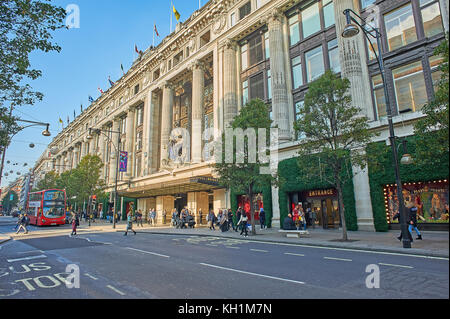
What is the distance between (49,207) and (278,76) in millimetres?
31012

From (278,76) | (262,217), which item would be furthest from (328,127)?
(278,76)

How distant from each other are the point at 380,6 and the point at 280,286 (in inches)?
866

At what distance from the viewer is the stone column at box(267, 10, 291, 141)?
24.2m

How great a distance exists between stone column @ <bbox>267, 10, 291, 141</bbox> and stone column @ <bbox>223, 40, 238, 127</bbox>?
548 centimetres

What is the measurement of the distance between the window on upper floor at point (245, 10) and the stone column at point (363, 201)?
20852 mm

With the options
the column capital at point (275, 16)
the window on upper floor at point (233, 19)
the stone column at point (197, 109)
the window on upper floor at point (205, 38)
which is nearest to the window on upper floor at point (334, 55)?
the column capital at point (275, 16)

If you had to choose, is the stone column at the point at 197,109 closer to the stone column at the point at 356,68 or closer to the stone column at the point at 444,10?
the stone column at the point at 356,68

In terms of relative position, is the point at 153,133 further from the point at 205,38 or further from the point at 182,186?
the point at 205,38

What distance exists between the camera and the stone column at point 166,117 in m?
37.7

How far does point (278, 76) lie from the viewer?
24.7m

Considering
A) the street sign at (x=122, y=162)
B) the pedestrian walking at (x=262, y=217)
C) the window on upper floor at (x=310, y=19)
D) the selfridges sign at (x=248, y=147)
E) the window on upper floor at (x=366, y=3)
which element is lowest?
the pedestrian walking at (x=262, y=217)

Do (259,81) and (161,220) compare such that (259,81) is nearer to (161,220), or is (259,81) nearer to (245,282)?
(161,220)

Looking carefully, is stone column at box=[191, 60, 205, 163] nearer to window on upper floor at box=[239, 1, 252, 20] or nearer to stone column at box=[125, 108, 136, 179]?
window on upper floor at box=[239, 1, 252, 20]

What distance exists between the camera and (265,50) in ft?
91.4
